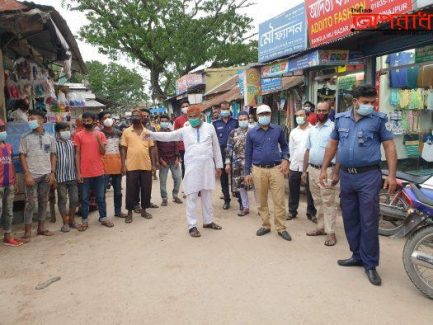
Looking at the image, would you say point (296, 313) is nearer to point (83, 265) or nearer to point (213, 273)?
point (213, 273)

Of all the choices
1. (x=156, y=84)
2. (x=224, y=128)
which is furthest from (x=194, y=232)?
(x=156, y=84)

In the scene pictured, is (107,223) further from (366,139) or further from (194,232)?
(366,139)

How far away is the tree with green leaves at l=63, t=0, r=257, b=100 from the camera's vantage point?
26.4 metres

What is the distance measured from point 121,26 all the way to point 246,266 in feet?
83.9

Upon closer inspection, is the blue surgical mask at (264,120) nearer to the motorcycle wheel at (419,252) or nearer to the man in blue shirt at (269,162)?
the man in blue shirt at (269,162)

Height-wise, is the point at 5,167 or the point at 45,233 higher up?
the point at 5,167

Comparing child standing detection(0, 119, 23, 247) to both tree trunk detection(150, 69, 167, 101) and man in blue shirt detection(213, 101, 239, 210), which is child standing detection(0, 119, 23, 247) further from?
tree trunk detection(150, 69, 167, 101)

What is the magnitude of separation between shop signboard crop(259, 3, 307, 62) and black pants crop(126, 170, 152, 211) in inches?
209

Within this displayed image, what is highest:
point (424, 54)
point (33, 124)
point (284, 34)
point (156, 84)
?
point (156, 84)

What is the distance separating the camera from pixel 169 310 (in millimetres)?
3322

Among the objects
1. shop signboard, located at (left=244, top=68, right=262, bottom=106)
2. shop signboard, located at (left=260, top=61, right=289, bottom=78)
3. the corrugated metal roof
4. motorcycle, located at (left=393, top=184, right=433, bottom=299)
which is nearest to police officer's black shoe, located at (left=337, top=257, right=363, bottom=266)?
motorcycle, located at (left=393, top=184, right=433, bottom=299)

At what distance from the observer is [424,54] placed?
6.50 metres

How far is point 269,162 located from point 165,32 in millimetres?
23371

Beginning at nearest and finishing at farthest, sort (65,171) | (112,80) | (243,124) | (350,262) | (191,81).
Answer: (350,262), (65,171), (243,124), (191,81), (112,80)
